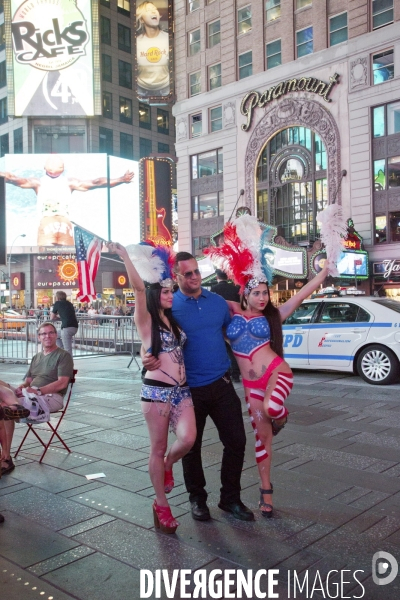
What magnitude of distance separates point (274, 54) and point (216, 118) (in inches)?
202

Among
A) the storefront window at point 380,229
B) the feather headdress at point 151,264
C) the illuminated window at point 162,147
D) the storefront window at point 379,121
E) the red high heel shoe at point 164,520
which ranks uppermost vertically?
the illuminated window at point 162,147

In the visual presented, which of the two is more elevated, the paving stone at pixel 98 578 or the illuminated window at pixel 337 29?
Answer: the illuminated window at pixel 337 29

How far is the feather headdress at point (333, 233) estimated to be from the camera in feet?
16.1

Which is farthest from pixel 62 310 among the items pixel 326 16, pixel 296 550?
pixel 326 16

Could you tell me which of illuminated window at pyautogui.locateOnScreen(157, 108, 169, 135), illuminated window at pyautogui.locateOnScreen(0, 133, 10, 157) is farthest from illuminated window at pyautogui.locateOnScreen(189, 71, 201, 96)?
illuminated window at pyautogui.locateOnScreen(0, 133, 10, 157)

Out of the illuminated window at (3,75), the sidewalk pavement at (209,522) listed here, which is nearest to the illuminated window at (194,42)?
the illuminated window at (3,75)

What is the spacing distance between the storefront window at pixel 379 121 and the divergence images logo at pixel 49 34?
36059 millimetres

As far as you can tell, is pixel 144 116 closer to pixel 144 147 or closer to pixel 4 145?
pixel 144 147

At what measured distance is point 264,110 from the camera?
105 ft

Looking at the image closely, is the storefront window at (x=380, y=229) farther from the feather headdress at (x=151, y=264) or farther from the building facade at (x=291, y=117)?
the feather headdress at (x=151, y=264)

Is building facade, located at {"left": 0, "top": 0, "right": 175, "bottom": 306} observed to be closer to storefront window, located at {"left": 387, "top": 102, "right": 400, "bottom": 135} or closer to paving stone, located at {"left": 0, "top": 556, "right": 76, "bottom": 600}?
storefront window, located at {"left": 387, "top": 102, "right": 400, "bottom": 135}

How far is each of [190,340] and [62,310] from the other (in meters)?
9.50

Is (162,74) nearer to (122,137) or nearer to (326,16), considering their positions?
(326,16)

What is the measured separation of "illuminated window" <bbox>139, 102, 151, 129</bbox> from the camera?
62569 millimetres
